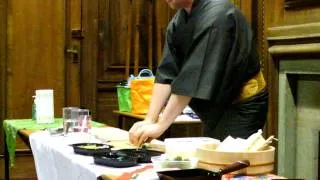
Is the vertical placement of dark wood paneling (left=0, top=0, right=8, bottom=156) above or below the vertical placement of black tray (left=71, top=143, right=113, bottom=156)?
above

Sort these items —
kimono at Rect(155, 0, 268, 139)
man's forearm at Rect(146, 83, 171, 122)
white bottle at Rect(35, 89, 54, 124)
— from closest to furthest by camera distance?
kimono at Rect(155, 0, 268, 139) → man's forearm at Rect(146, 83, 171, 122) → white bottle at Rect(35, 89, 54, 124)

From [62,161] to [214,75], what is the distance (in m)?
0.63

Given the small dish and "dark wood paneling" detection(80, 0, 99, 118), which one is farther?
"dark wood paneling" detection(80, 0, 99, 118)

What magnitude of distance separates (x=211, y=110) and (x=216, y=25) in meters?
0.35

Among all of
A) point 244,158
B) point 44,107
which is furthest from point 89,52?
point 244,158

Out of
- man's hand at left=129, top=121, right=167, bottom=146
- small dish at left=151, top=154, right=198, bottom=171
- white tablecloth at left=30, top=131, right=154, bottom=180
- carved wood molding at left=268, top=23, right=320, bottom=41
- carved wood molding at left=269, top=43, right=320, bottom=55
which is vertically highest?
carved wood molding at left=268, top=23, right=320, bottom=41

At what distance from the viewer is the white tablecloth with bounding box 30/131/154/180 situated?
168 cm

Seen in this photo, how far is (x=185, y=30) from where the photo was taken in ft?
7.32

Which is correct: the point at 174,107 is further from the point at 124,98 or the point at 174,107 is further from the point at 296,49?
the point at 124,98

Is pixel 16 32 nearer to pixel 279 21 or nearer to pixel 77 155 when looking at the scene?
pixel 279 21

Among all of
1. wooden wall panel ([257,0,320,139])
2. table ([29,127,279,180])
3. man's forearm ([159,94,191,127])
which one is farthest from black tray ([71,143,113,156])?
wooden wall panel ([257,0,320,139])

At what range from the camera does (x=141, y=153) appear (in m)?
1.87

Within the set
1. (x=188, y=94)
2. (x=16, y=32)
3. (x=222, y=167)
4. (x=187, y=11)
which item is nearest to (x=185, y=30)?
(x=187, y=11)

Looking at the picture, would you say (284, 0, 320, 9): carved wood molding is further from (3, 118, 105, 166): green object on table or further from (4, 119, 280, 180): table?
(3, 118, 105, 166): green object on table
